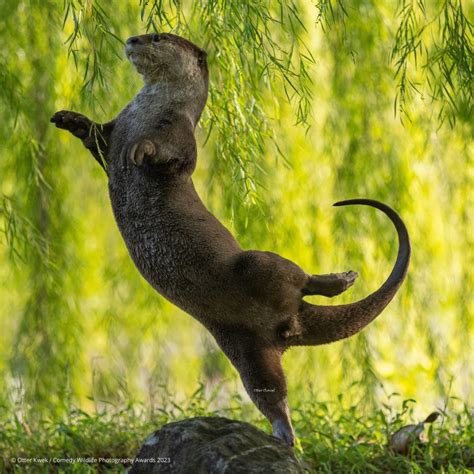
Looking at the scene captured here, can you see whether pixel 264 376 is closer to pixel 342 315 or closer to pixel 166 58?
pixel 342 315

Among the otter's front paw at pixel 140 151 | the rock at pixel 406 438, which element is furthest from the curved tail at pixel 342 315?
the rock at pixel 406 438

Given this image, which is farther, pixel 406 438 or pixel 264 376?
pixel 406 438

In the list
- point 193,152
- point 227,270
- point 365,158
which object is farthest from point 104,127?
point 365,158

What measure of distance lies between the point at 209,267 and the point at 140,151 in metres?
0.42

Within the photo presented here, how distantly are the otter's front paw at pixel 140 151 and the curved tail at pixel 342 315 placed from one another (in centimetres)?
69

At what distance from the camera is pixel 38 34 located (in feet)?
18.1

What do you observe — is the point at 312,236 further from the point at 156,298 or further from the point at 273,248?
the point at 156,298

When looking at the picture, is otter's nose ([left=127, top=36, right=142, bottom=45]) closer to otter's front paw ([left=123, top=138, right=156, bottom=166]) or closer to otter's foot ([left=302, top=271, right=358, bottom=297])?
otter's front paw ([left=123, top=138, right=156, bottom=166])

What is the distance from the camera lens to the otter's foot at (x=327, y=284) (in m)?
3.03

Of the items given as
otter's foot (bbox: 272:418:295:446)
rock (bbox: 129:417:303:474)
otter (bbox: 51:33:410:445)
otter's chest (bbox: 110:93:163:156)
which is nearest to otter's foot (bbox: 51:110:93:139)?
otter (bbox: 51:33:410:445)

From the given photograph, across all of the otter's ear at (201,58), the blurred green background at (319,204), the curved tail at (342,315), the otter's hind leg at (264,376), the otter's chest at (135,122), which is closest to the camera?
the otter's hind leg at (264,376)

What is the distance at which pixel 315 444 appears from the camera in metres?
4.19

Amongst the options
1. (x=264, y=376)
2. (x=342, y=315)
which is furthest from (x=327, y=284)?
(x=264, y=376)

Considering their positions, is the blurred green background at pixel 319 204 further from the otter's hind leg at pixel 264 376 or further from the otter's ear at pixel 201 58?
the otter's hind leg at pixel 264 376
